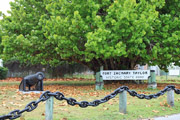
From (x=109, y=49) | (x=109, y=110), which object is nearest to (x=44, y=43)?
(x=109, y=49)

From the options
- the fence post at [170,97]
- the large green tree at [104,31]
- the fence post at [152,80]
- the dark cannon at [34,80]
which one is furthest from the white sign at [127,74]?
the fence post at [170,97]

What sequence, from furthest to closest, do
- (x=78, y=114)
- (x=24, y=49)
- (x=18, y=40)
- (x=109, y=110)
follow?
1. (x=24, y=49)
2. (x=18, y=40)
3. (x=109, y=110)
4. (x=78, y=114)

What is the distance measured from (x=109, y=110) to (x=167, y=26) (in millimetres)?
7474

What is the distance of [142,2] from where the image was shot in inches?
468

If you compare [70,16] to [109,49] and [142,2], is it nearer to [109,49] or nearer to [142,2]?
[109,49]

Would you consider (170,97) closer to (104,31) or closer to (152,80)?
(104,31)

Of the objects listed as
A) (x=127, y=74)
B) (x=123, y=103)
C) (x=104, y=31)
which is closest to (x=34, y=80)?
(x=104, y=31)

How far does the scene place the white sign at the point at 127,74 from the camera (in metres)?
12.9

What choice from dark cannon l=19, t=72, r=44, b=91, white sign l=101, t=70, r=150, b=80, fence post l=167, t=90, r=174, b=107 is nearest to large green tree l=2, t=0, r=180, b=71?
white sign l=101, t=70, r=150, b=80

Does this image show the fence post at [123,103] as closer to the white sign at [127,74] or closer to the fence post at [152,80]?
→ the white sign at [127,74]

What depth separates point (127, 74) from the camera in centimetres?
1298

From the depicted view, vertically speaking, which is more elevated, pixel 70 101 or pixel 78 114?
pixel 70 101

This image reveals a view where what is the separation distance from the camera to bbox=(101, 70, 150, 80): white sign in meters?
12.9

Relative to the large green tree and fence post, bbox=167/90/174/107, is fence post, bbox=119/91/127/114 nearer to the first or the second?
fence post, bbox=167/90/174/107
